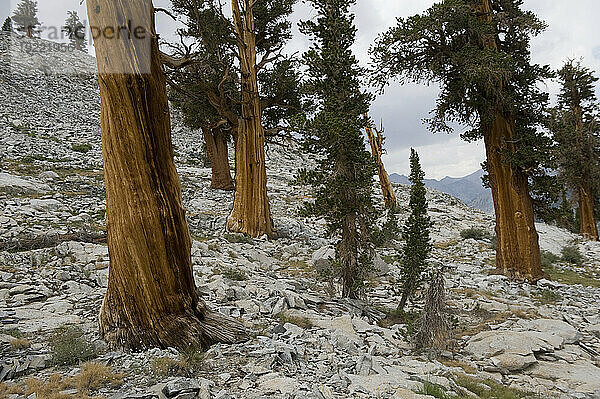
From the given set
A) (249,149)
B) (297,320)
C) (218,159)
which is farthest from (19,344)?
(218,159)

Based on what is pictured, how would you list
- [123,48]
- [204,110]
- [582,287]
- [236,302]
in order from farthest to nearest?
[204,110]
[582,287]
[236,302]
[123,48]

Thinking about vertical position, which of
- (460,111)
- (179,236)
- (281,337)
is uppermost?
(460,111)

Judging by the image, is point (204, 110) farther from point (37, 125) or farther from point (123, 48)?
point (37, 125)

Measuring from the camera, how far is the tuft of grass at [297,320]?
6.23 metres

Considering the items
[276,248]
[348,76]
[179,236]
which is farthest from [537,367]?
[276,248]

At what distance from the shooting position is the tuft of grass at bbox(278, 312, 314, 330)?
6230mm

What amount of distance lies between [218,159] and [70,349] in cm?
1678

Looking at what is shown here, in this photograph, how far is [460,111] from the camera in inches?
493

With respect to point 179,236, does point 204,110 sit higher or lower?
higher

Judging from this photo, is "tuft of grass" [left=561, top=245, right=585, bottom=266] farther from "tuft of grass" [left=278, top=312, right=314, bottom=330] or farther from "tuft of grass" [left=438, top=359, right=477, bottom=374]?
"tuft of grass" [left=278, top=312, right=314, bottom=330]

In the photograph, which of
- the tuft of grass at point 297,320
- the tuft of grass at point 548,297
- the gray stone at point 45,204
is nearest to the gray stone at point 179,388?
the tuft of grass at point 297,320

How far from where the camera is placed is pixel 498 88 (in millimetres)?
11445

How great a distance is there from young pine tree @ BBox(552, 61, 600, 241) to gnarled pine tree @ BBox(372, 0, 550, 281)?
1292 cm

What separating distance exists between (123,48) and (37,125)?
26773 mm
